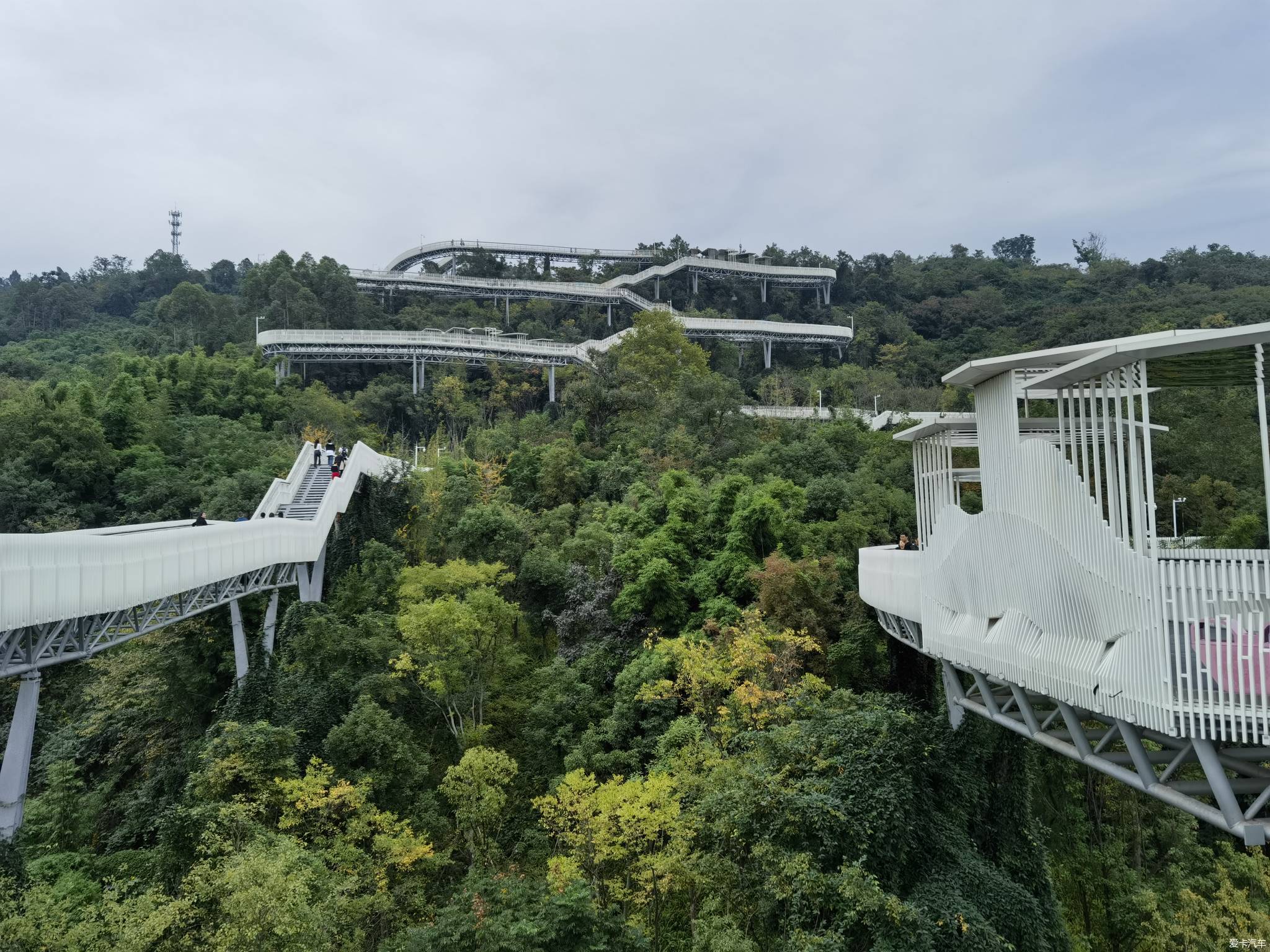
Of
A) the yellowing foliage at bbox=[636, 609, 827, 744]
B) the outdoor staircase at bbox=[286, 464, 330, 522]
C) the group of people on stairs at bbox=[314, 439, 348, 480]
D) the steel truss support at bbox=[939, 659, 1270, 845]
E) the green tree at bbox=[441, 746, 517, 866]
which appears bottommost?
the green tree at bbox=[441, 746, 517, 866]

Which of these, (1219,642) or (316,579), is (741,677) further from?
(316,579)

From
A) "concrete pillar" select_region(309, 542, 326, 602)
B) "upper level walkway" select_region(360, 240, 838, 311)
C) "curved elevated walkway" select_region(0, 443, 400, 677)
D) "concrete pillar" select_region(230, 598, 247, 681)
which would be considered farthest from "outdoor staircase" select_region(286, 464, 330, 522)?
"upper level walkway" select_region(360, 240, 838, 311)

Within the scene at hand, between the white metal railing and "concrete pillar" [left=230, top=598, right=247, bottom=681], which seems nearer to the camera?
the white metal railing

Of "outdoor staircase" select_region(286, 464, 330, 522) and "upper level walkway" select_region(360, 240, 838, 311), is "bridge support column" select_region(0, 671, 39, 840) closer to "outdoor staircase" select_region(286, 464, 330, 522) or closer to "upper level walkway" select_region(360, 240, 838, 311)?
"outdoor staircase" select_region(286, 464, 330, 522)

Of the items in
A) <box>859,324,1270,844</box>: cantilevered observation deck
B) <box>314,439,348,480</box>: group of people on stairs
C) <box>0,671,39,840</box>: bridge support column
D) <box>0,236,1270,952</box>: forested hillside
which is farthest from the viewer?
<box>314,439,348,480</box>: group of people on stairs

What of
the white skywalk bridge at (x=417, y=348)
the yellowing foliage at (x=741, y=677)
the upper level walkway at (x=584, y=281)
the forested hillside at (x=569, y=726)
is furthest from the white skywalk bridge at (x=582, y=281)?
the yellowing foliage at (x=741, y=677)

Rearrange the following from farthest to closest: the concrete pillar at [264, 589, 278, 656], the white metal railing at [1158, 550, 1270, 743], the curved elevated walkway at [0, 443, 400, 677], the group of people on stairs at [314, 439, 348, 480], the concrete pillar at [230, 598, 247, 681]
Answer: the group of people on stairs at [314, 439, 348, 480] → the concrete pillar at [264, 589, 278, 656] → the concrete pillar at [230, 598, 247, 681] → the curved elevated walkway at [0, 443, 400, 677] → the white metal railing at [1158, 550, 1270, 743]

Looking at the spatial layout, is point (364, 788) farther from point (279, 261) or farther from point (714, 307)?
point (714, 307)

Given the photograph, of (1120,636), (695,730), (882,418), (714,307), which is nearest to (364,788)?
(695,730)
